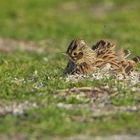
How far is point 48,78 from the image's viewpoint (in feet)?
51.1

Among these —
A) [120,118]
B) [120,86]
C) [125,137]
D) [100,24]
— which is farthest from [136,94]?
[100,24]

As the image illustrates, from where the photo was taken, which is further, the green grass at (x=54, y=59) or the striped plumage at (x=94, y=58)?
the striped plumage at (x=94, y=58)

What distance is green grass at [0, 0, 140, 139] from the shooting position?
39.6 feet

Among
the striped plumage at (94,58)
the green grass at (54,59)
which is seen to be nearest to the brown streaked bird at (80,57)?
the striped plumage at (94,58)

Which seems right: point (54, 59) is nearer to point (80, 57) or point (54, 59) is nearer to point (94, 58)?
point (94, 58)

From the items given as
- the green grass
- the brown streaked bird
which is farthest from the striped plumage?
the green grass

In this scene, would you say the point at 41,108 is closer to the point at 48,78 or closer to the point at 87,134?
the point at 87,134

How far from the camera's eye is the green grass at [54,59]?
39.6 feet

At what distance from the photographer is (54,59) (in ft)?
70.7

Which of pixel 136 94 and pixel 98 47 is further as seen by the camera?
pixel 98 47

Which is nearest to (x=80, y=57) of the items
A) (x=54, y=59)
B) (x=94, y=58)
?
(x=94, y=58)

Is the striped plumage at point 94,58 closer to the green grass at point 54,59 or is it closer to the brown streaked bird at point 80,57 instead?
the brown streaked bird at point 80,57

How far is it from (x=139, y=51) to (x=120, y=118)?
1081 cm

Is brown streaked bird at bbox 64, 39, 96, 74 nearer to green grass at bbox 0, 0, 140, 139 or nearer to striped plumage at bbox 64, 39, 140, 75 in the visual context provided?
striped plumage at bbox 64, 39, 140, 75
